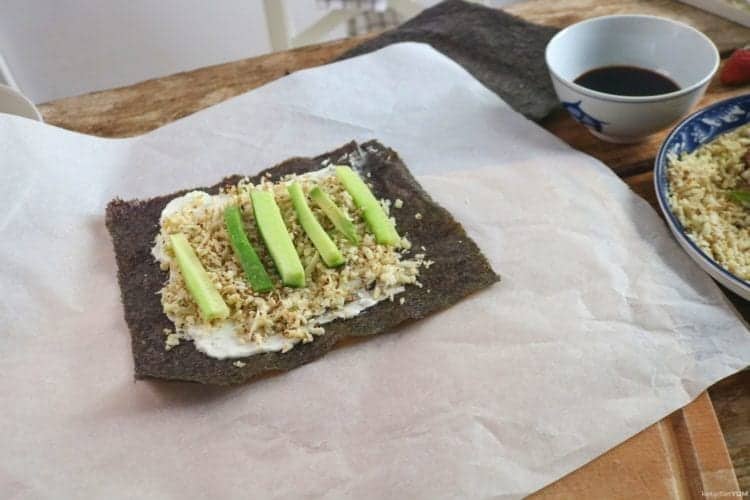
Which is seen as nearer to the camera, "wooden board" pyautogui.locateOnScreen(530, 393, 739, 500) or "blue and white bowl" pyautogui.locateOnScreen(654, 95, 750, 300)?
"wooden board" pyautogui.locateOnScreen(530, 393, 739, 500)

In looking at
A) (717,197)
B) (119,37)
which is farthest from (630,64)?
(119,37)

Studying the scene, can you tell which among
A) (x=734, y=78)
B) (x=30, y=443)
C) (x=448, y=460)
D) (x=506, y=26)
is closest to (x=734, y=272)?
(x=448, y=460)

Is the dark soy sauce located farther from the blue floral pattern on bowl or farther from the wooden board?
the wooden board

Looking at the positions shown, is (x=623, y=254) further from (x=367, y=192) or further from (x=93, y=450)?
(x=93, y=450)

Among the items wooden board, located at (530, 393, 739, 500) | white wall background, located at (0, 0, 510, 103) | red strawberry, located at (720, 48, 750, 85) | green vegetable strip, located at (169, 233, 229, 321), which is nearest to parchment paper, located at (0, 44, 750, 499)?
wooden board, located at (530, 393, 739, 500)

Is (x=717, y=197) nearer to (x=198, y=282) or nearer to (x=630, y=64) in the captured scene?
(x=630, y=64)

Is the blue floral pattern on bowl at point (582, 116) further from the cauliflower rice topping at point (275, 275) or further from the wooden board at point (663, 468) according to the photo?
the wooden board at point (663, 468)

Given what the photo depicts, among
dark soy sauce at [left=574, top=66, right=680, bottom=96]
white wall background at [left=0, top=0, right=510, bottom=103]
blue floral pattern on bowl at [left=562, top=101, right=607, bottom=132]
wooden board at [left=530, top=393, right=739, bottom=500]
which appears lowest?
white wall background at [left=0, top=0, right=510, bottom=103]
